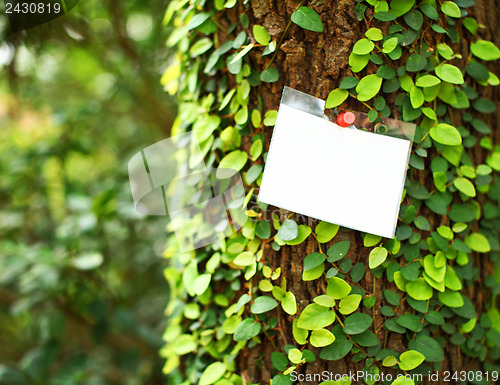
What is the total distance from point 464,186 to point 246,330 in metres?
0.54

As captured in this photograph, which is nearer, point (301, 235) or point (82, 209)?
point (301, 235)

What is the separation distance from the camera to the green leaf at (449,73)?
62cm

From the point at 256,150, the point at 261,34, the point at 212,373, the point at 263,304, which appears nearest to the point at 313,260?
the point at 263,304

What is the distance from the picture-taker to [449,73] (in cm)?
63

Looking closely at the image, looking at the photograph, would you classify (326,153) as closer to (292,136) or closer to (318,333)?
(292,136)

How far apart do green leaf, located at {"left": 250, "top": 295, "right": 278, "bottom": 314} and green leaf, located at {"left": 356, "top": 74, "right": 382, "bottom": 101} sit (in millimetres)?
421

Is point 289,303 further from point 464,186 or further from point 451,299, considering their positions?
point 464,186

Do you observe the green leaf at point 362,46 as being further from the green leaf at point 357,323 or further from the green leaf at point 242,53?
the green leaf at point 357,323

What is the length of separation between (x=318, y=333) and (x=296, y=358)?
2.6 inches

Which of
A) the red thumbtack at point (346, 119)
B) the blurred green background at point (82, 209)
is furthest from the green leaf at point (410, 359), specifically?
the blurred green background at point (82, 209)

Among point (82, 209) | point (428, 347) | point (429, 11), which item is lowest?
point (82, 209)

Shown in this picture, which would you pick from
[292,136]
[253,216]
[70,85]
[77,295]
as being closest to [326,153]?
[292,136]

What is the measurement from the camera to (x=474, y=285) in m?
0.76

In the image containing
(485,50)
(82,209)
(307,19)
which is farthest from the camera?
(82,209)
